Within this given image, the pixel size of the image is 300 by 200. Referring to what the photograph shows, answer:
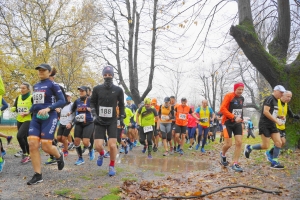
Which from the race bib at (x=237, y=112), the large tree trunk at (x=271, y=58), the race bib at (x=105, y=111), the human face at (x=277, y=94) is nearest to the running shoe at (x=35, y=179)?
the race bib at (x=105, y=111)

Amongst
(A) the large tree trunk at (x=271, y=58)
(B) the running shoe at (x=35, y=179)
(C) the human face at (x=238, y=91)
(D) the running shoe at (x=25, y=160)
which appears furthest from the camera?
(A) the large tree trunk at (x=271, y=58)

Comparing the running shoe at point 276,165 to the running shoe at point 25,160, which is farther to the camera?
the running shoe at point 25,160

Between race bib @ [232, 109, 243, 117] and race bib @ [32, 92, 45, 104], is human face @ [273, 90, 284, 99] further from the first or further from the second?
race bib @ [32, 92, 45, 104]

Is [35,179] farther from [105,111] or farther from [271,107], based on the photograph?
[271,107]

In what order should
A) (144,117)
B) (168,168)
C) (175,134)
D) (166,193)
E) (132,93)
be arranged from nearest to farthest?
(166,193), (168,168), (144,117), (175,134), (132,93)

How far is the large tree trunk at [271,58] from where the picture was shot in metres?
8.69

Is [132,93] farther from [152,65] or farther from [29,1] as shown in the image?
[29,1]

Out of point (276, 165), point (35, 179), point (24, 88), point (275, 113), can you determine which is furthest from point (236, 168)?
point (24, 88)

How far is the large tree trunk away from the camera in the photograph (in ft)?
28.5

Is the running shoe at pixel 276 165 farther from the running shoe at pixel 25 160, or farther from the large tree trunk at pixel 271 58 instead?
the running shoe at pixel 25 160

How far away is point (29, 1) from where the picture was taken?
24.0m

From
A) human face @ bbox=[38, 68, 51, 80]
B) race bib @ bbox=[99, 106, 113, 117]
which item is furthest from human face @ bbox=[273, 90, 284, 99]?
human face @ bbox=[38, 68, 51, 80]

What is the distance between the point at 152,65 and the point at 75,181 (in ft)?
50.9

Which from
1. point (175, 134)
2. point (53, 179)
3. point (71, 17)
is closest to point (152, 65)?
point (175, 134)
